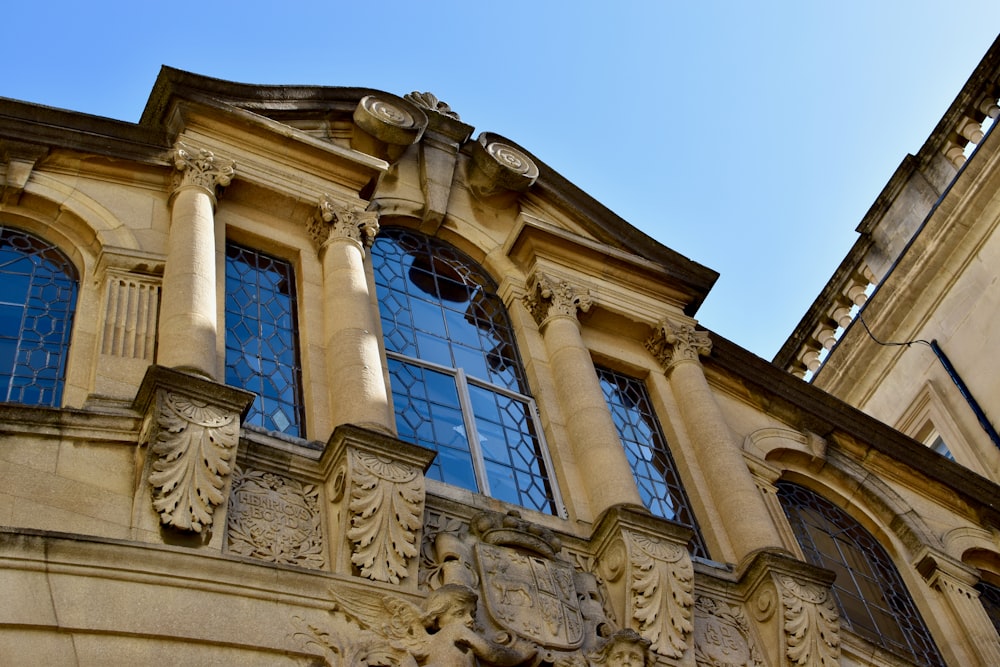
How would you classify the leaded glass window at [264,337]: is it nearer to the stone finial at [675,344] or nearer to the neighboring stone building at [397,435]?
the neighboring stone building at [397,435]

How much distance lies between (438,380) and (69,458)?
13.5 ft

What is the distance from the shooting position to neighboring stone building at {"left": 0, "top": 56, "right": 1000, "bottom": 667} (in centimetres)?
865

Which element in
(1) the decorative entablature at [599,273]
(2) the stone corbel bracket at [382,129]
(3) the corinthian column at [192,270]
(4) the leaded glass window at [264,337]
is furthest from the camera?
(1) the decorative entablature at [599,273]

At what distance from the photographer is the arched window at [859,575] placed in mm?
13297

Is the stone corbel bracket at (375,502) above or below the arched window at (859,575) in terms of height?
below

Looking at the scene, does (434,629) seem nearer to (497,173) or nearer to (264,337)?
(264,337)

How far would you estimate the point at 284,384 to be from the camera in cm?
1109

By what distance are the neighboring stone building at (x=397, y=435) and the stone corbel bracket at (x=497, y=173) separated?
1.4 inches

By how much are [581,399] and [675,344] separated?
2217 millimetres

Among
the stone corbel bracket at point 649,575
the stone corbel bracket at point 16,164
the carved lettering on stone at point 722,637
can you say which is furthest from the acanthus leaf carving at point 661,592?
the stone corbel bracket at point 16,164

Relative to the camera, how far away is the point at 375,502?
9453 mm

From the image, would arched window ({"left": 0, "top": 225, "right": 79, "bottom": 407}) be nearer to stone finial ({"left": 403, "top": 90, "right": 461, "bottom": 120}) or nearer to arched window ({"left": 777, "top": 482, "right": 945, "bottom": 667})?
stone finial ({"left": 403, "top": 90, "right": 461, "bottom": 120})

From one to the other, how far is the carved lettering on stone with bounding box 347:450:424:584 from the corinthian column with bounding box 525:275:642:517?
205 centimetres

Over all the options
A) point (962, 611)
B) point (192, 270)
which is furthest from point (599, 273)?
point (192, 270)
